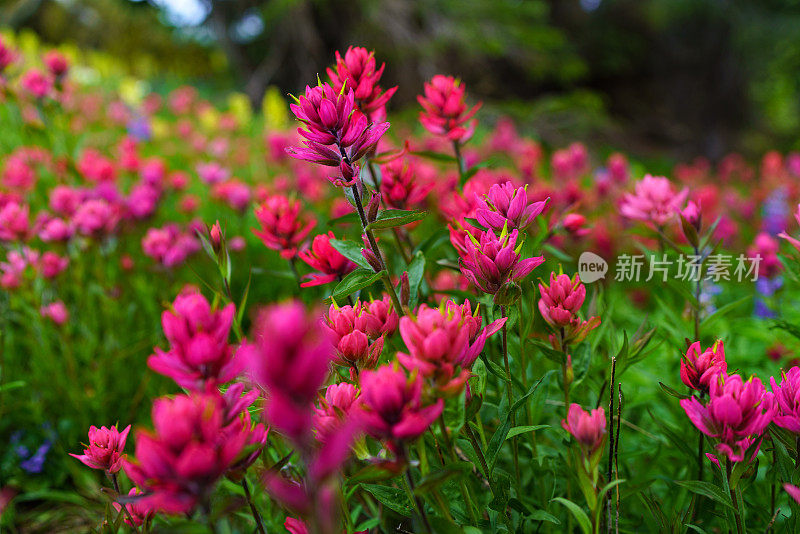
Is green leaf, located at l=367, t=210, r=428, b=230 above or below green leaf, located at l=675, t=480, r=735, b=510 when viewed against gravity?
above

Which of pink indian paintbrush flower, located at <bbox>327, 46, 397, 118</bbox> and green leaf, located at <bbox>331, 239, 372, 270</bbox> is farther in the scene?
pink indian paintbrush flower, located at <bbox>327, 46, 397, 118</bbox>

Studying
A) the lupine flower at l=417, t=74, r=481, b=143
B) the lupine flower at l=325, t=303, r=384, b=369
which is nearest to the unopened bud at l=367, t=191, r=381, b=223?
the lupine flower at l=325, t=303, r=384, b=369

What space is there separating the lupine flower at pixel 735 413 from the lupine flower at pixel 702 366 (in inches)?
2.6

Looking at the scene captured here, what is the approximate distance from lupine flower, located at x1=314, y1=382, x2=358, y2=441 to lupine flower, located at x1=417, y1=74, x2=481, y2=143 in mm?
708

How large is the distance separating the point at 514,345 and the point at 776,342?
1.00 meters

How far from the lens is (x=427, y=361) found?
0.64 meters

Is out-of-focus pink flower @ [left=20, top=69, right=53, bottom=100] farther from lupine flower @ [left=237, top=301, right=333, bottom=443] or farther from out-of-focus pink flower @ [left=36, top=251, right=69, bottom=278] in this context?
lupine flower @ [left=237, top=301, right=333, bottom=443]

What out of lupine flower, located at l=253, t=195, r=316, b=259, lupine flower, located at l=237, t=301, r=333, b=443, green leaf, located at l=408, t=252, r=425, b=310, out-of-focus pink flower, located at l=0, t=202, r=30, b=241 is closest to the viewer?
lupine flower, located at l=237, t=301, r=333, b=443

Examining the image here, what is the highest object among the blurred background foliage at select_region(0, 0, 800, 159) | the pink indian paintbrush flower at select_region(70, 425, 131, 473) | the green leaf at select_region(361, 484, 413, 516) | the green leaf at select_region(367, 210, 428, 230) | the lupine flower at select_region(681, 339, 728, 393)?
the green leaf at select_region(367, 210, 428, 230)

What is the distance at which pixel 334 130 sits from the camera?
2.69 ft

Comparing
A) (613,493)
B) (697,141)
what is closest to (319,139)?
(613,493)

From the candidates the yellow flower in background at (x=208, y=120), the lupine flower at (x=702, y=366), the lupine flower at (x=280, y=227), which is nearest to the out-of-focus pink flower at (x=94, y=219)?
the lupine flower at (x=280, y=227)

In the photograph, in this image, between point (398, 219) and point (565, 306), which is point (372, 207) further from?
point (565, 306)

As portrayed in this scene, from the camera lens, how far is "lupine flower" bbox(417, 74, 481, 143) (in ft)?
4.07
